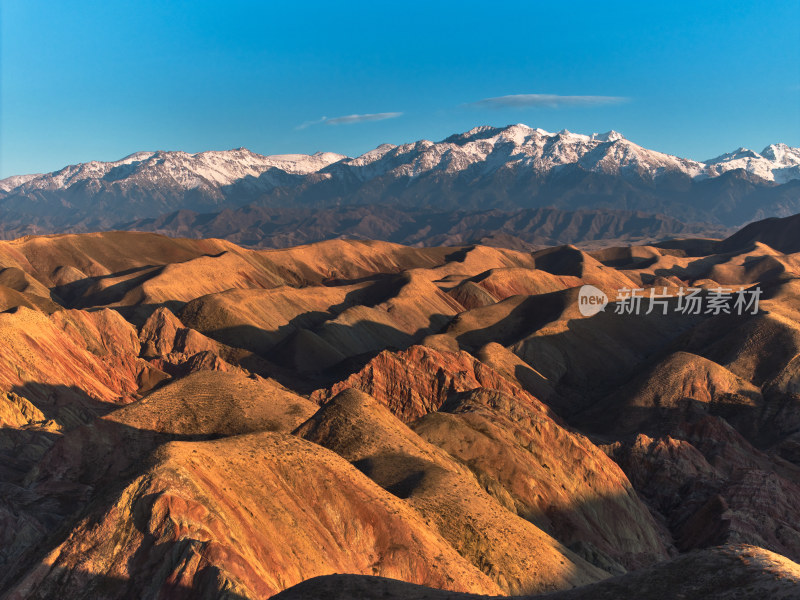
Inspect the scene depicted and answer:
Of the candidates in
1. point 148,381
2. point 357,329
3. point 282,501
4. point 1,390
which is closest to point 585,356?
point 357,329

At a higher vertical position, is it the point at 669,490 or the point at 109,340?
the point at 109,340

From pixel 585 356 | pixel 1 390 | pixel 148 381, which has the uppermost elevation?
pixel 1 390

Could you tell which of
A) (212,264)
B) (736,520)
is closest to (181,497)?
(736,520)

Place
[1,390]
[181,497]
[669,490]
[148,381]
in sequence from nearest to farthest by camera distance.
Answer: [181,497] < [669,490] < [1,390] < [148,381]

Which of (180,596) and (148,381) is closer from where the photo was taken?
(180,596)

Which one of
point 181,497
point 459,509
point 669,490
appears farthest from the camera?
point 669,490

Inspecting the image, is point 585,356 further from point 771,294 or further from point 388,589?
point 388,589

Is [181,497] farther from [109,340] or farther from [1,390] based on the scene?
[109,340]
